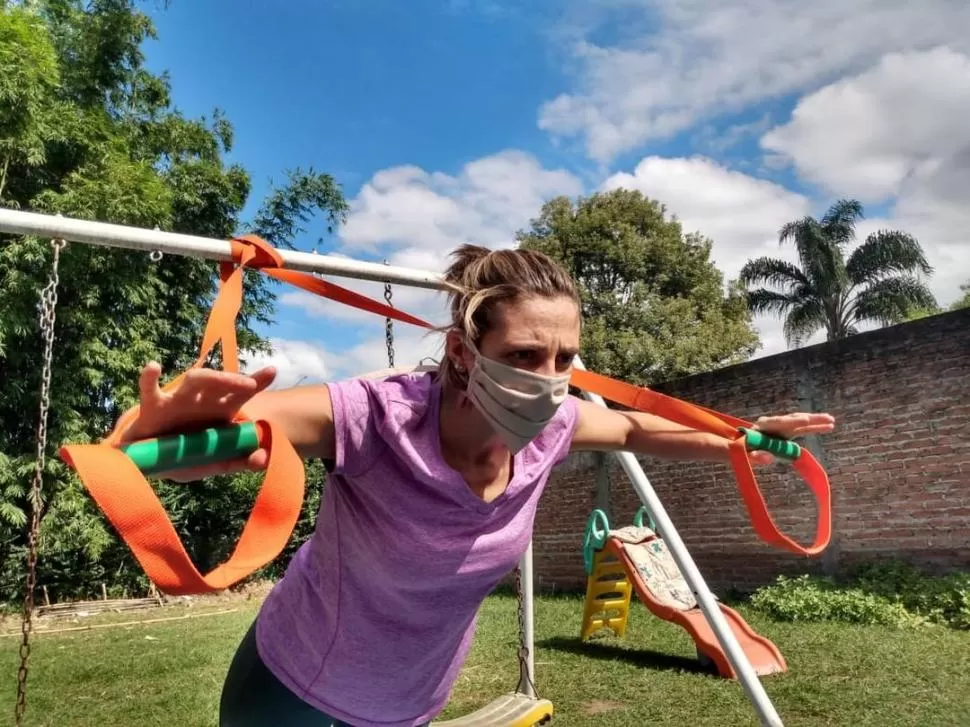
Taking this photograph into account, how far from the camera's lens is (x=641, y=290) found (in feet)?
69.2

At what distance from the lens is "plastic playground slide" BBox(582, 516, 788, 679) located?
209 inches

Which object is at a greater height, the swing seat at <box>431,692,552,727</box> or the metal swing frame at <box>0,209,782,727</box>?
the metal swing frame at <box>0,209,782,727</box>

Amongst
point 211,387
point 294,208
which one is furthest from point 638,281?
point 211,387

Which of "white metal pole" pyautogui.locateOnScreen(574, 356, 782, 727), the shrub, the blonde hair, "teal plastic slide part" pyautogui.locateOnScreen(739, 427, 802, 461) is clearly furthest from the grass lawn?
the blonde hair

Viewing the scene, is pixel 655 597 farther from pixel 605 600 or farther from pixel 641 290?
pixel 641 290

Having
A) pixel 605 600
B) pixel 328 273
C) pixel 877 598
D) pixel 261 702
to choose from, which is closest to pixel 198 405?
pixel 261 702

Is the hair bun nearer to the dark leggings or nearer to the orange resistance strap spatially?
the orange resistance strap

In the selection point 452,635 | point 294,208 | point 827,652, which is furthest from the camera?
point 294,208

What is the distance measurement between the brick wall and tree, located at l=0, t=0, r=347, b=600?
796 centimetres

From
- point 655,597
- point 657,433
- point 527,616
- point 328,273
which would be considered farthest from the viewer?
point 655,597

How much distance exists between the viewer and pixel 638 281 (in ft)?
69.8

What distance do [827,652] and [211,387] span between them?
5.83m

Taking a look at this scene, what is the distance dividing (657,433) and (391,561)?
966 mm

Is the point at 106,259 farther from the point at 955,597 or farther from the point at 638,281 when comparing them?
the point at 638,281
